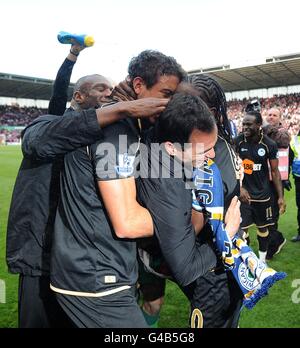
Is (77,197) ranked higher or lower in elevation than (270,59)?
lower

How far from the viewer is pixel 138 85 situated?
5.96 feet

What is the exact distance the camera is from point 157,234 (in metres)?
1.60

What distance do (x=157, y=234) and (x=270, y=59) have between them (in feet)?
105

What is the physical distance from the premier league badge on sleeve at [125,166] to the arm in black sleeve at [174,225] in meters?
0.14

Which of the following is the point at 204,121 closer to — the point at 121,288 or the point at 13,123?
the point at 121,288

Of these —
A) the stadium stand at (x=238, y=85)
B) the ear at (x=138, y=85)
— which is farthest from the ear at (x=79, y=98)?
the stadium stand at (x=238, y=85)

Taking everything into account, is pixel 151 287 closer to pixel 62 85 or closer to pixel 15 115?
pixel 62 85

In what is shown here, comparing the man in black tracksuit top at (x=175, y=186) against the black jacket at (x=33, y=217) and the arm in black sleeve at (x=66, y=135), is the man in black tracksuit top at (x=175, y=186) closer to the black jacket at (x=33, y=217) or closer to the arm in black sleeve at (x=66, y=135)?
the arm in black sleeve at (x=66, y=135)

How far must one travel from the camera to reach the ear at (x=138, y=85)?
1800mm

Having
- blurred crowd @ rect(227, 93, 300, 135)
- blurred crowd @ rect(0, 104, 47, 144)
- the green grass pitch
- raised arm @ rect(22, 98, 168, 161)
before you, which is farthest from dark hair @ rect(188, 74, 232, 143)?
blurred crowd @ rect(0, 104, 47, 144)

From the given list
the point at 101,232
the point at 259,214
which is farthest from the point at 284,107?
the point at 101,232

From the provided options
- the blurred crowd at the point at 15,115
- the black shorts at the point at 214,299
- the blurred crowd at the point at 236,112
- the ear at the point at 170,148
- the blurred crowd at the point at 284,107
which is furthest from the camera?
the blurred crowd at the point at 15,115
